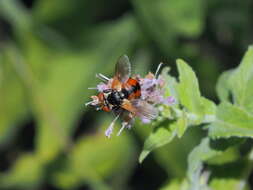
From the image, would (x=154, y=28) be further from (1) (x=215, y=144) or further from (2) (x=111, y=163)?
(1) (x=215, y=144)

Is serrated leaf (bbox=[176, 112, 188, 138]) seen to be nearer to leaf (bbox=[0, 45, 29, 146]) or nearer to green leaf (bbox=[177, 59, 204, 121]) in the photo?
green leaf (bbox=[177, 59, 204, 121])

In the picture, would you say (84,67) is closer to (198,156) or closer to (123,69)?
(123,69)

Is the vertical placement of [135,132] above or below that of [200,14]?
below

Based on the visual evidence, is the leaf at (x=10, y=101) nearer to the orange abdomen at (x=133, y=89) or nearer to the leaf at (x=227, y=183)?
the leaf at (x=227, y=183)

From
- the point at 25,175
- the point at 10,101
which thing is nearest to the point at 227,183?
the point at 25,175

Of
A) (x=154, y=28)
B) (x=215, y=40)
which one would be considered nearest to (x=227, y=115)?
(x=154, y=28)

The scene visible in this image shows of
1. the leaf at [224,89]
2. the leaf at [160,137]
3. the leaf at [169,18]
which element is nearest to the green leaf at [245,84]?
the leaf at [224,89]
